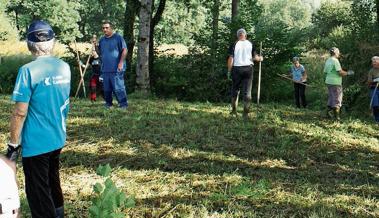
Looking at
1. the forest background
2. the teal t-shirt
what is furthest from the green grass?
the forest background

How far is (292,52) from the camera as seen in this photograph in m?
18.6

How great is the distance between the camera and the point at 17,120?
154 inches

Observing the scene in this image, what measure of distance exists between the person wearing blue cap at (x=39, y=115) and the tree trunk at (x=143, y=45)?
36.6ft

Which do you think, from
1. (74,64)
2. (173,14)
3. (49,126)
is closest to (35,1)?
(173,14)

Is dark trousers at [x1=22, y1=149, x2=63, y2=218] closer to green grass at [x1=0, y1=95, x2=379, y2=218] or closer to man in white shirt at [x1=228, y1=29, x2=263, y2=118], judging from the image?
green grass at [x1=0, y1=95, x2=379, y2=218]

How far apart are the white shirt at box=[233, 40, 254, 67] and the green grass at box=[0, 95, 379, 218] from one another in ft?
4.20

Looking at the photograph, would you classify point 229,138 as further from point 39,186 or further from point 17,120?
point 17,120

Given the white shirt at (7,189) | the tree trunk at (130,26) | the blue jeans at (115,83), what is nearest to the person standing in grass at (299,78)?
the tree trunk at (130,26)

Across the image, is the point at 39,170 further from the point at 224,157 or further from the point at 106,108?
the point at 106,108

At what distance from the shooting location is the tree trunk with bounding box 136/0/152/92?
15086 millimetres

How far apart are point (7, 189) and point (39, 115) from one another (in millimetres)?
2363

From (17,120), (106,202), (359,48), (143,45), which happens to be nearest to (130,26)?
(143,45)

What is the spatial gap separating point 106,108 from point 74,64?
32.4 ft

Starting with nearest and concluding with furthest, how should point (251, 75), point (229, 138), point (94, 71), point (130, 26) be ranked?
point (229, 138) < point (251, 75) < point (94, 71) < point (130, 26)
